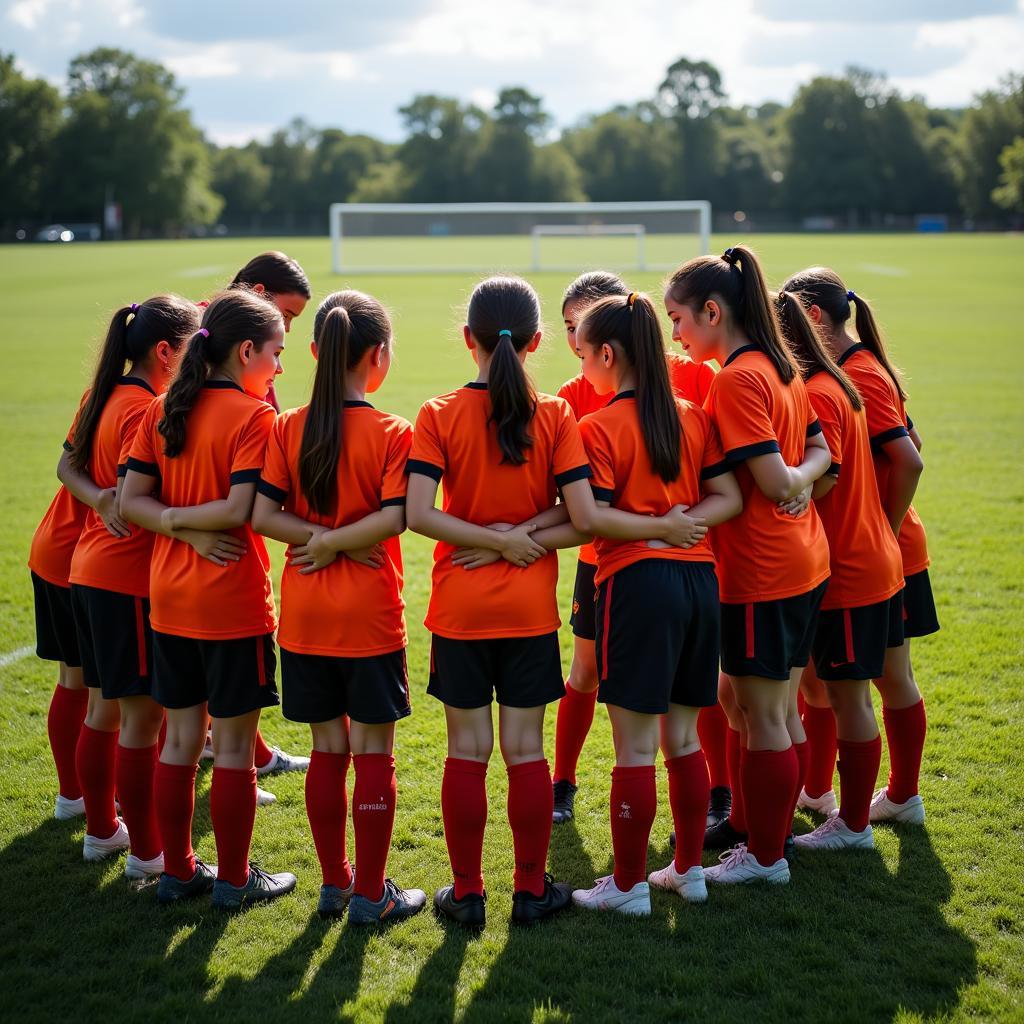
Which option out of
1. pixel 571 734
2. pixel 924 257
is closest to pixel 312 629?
pixel 571 734

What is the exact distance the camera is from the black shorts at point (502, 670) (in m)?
3.21

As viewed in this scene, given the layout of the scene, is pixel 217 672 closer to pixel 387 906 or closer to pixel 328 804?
pixel 328 804

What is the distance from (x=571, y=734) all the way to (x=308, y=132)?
390 feet

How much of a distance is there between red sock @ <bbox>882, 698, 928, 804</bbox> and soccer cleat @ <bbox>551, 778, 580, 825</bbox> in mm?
1219

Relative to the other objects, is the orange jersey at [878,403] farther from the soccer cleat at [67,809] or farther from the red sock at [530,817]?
the soccer cleat at [67,809]

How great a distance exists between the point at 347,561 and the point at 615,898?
1.38m

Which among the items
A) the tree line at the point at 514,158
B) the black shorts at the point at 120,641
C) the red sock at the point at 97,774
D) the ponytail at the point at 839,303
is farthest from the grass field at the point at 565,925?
the tree line at the point at 514,158

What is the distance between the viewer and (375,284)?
105 ft

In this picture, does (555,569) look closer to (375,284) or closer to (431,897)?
(431,897)

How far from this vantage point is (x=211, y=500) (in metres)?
3.30

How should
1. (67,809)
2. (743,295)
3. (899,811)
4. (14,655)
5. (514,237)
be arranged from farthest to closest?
(514,237), (14,655), (67,809), (899,811), (743,295)

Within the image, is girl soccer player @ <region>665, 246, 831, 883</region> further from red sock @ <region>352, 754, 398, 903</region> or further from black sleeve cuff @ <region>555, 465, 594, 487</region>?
red sock @ <region>352, 754, 398, 903</region>

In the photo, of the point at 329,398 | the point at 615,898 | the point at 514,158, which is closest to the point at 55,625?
the point at 329,398

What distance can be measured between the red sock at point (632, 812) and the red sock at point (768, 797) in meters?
0.37
